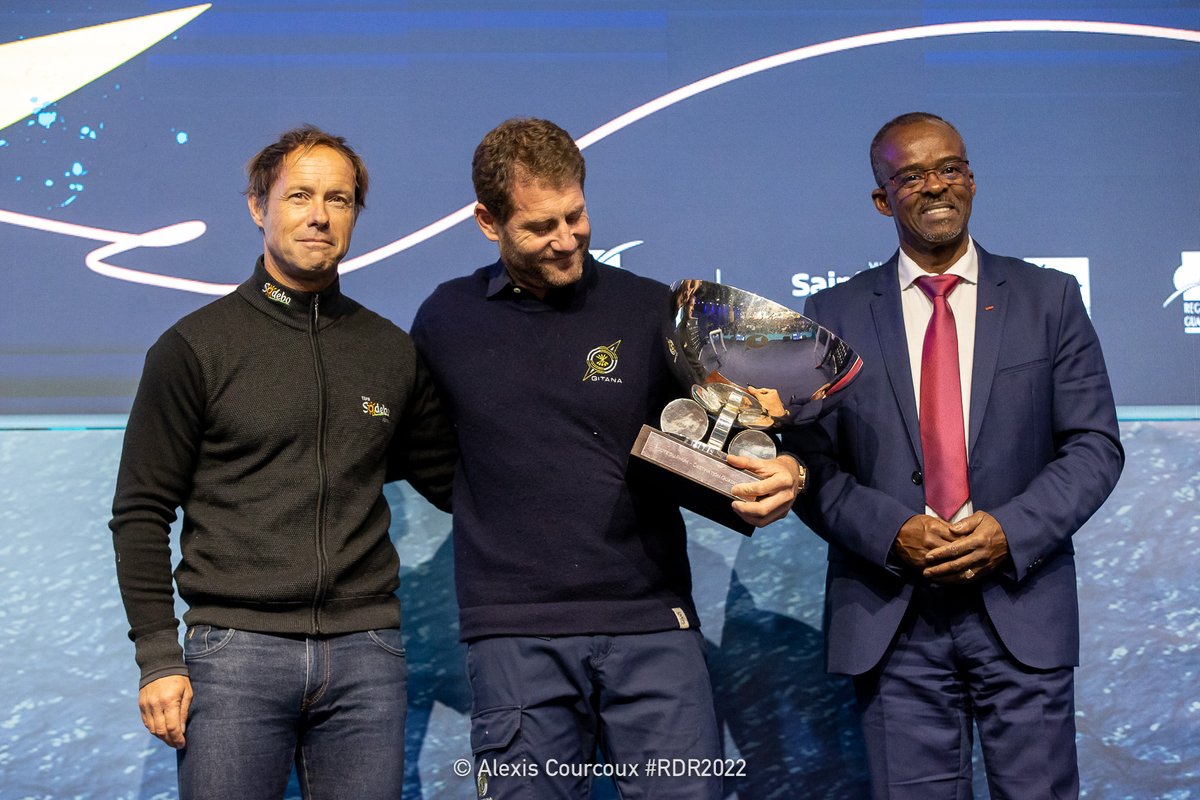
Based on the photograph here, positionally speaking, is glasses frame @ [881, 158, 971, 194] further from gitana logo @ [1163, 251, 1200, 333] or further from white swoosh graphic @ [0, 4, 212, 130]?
white swoosh graphic @ [0, 4, 212, 130]

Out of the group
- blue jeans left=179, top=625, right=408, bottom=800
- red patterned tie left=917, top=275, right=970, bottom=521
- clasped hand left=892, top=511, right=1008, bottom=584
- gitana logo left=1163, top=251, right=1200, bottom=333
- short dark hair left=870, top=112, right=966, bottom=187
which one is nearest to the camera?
blue jeans left=179, top=625, right=408, bottom=800

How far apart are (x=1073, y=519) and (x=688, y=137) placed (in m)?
1.22

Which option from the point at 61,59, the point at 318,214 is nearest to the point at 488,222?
the point at 318,214

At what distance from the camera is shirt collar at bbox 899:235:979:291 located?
6.61 feet

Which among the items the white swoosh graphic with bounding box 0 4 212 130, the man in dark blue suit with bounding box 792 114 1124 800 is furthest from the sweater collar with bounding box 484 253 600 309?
the white swoosh graphic with bounding box 0 4 212 130

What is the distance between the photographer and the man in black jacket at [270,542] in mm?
1719

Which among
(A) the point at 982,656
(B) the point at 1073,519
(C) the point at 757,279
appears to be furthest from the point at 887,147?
(A) the point at 982,656

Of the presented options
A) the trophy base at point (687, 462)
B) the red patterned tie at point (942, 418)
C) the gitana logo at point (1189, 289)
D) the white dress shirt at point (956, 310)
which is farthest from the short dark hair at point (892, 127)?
the gitana logo at point (1189, 289)

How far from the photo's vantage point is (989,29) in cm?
264

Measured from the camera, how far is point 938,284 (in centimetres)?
201

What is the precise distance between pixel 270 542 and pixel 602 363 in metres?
0.59

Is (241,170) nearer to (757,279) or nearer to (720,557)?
(757,279)

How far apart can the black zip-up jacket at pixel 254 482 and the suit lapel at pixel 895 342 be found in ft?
2.79

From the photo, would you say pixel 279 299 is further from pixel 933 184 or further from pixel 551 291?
pixel 933 184
